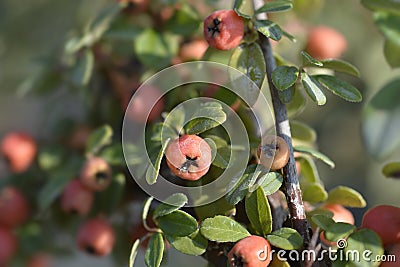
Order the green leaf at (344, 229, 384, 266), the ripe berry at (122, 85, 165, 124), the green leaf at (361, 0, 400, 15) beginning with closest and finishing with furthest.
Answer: the green leaf at (344, 229, 384, 266)
the green leaf at (361, 0, 400, 15)
the ripe berry at (122, 85, 165, 124)

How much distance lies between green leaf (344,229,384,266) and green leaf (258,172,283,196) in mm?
111

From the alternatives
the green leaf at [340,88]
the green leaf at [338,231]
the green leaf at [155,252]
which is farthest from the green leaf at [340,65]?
the green leaf at [155,252]

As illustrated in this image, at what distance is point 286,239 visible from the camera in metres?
0.78

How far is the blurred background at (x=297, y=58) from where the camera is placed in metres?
1.48

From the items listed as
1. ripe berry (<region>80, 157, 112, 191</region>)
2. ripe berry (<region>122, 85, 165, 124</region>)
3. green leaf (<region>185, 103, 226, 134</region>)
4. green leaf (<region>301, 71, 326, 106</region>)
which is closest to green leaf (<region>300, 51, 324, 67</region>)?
green leaf (<region>301, 71, 326, 106</region>)

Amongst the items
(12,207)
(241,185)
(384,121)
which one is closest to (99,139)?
(12,207)

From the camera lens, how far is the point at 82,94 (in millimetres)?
1303

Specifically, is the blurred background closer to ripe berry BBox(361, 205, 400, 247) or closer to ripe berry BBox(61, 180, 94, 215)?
ripe berry BBox(61, 180, 94, 215)

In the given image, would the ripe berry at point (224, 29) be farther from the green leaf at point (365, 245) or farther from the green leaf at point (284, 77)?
the green leaf at point (365, 245)

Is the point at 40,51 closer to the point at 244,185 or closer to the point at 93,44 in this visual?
the point at 93,44

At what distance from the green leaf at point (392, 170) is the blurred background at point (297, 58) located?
0.45 meters

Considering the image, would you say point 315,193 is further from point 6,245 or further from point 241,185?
point 6,245

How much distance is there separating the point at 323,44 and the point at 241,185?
679mm

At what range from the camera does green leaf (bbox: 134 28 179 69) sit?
1.18 meters
